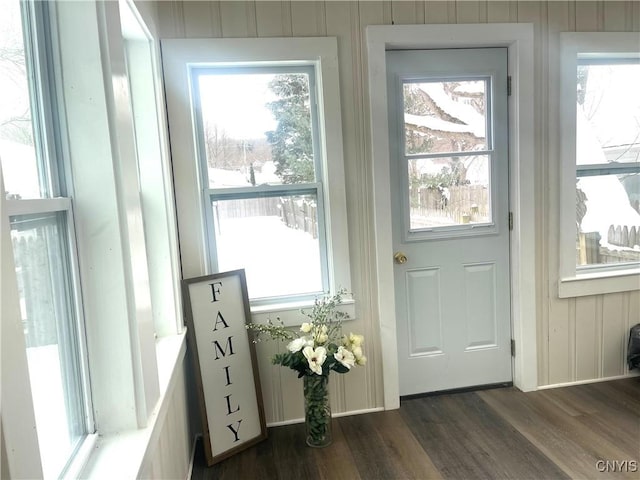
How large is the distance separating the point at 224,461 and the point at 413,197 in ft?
5.68

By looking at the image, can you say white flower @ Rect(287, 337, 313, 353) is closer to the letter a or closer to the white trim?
the letter a

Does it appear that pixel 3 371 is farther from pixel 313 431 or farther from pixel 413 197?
pixel 413 197

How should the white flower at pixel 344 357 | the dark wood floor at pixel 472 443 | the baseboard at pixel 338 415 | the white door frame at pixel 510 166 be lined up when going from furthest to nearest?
1. the baseboard at pixel 338 415
2. the white door frame at pixel 510 166
3. the white flower at pixel 344 357
4. the dark wood floor at pixel 472 443

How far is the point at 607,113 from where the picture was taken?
8.89 feet

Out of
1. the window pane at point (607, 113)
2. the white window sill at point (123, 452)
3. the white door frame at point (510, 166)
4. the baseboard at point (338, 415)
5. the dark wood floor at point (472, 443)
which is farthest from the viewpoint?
the window pane at point (607, 113)

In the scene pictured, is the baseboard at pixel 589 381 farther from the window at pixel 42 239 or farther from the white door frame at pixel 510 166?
the window at pixel 42 239

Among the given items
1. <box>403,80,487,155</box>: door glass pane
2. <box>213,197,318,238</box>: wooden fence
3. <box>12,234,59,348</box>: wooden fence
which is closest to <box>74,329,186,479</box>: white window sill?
<box>12,234,59,348</box>: wooden fence

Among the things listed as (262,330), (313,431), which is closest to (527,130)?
(262,330)

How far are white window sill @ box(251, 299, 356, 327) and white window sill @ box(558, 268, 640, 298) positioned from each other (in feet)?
4.29

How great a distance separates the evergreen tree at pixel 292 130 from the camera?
2.37 meters

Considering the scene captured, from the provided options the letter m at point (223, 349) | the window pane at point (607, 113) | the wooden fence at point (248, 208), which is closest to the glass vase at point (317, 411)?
the letter m at point (223, 349)

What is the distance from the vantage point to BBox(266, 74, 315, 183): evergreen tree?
7.76ft

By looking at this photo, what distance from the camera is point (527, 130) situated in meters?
2.54

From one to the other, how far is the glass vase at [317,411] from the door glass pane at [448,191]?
1.04 metres
